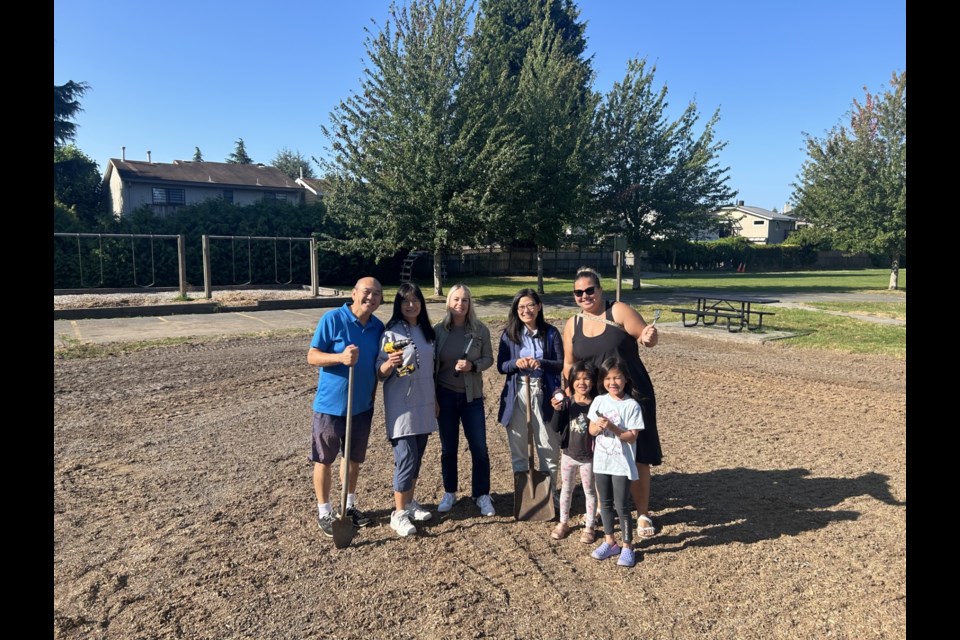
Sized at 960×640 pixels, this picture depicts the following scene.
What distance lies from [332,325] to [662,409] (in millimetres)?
4911

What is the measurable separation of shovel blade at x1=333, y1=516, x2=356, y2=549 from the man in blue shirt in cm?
19

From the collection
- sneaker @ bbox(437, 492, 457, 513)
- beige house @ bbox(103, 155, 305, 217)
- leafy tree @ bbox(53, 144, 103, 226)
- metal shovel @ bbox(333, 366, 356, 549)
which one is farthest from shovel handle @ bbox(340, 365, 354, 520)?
leafy tree @ bbox(53, 144, 103, 226)

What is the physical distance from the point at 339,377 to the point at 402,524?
108 centimetres

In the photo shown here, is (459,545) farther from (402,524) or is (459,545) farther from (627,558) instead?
(627,558)

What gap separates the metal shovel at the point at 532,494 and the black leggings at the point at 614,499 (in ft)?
1.85

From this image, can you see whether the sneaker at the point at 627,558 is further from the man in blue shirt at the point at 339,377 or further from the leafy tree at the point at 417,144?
the leafy tree at the point at 417,144

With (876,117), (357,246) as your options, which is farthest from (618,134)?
(357,246)

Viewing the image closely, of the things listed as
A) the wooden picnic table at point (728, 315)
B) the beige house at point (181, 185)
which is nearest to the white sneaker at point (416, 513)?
the wooden picnic table at point (728, 315)

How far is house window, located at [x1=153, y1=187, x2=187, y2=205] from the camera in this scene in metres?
37.4

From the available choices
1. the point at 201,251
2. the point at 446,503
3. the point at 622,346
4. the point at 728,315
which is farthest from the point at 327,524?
the point at 201,251

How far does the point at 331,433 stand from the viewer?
4109mm

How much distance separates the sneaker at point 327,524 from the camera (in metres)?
4.15

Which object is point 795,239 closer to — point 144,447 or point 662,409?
point 662,409
